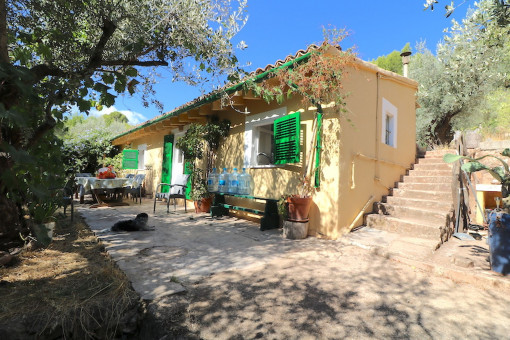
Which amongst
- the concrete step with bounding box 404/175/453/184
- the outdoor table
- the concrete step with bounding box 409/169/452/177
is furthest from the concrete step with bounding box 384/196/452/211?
the outdoor table

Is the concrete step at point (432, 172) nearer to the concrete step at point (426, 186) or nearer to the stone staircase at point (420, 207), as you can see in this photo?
the stone staircase at point (420, 207)

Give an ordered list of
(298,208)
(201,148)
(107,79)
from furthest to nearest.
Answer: (201,148) → (298,208) → (107,79)

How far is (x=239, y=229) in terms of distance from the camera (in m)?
5.04

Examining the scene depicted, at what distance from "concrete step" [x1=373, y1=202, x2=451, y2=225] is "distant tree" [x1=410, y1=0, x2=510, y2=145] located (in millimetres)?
6985

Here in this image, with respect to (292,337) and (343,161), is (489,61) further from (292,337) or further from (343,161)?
(292,337)

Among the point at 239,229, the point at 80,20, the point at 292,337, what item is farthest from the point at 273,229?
the point at 80,20

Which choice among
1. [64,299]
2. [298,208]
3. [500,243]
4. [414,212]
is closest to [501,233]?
[500,243]

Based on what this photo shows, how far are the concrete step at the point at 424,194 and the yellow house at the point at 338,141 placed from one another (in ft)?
0.87

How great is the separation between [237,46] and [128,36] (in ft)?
5.78

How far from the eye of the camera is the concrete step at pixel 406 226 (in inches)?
160

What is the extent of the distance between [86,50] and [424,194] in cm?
607

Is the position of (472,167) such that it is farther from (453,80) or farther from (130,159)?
(130,159)

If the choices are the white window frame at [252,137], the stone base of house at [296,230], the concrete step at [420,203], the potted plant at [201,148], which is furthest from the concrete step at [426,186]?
the potted plant at [201,148]

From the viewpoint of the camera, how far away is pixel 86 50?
9.78 feet
